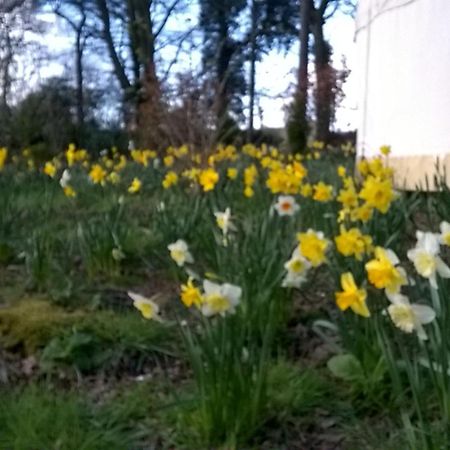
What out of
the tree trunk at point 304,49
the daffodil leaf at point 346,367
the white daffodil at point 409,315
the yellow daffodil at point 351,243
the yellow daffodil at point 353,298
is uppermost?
the tree trunk at point 304,49

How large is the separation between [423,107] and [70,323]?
4.59 meters

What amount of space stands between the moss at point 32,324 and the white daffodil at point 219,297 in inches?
48.4

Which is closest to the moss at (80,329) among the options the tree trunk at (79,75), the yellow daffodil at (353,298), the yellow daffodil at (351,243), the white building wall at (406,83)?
the yellow daffodil at (351,243)

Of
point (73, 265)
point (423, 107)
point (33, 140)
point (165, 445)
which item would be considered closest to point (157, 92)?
point (33, 140)

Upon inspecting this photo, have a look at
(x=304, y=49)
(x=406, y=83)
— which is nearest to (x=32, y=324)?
(x=406, y=83)

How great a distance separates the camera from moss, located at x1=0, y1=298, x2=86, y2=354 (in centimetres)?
330

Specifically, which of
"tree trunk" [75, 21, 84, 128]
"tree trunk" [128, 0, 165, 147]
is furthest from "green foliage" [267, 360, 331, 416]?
"tree trunk" [75, 21, 84, 128]

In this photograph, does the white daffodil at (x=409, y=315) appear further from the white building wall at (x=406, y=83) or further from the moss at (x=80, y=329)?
the white building wall at (x=406, y=83)

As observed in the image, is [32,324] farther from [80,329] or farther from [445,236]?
[445,236]

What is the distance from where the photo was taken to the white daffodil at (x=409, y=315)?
6.79 feet

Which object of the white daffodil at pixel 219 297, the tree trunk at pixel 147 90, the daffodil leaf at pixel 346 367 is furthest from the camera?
the tree trunk at pixel 147 90

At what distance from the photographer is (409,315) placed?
6.82 feet

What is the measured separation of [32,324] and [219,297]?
1364 mm

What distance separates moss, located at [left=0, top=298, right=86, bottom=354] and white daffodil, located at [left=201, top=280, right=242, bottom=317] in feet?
4.03
